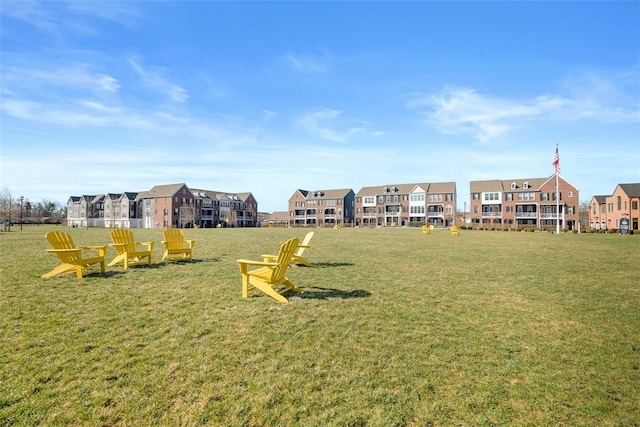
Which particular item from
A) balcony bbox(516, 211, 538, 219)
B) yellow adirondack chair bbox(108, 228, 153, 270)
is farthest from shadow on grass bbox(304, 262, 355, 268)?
balcony bbox(516, 211, 538, 219)

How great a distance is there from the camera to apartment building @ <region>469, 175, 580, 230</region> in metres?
62.6

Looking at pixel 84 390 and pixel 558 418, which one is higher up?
pixel 84 390

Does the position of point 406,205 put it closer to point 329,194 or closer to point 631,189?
point 329,194

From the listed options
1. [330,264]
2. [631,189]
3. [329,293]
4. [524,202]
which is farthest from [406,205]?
[329,293]

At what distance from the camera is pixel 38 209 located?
106 metres

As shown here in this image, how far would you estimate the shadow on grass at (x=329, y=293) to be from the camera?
24.6 ft

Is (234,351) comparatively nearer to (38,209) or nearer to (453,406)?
(453,406)

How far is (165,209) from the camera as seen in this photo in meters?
78.4

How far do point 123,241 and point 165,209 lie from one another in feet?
241

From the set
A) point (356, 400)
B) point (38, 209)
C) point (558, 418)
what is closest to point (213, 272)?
point (356, 400)

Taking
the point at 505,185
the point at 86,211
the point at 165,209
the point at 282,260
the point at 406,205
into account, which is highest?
the point at 505,185

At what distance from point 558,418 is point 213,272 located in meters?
8.94

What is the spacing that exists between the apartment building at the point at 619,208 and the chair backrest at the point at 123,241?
55854 millimetres

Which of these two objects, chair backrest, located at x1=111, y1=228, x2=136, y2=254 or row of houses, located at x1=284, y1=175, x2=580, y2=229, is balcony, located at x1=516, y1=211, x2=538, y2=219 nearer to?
row of houses, located at x1=284, y1=175, x2=580, y2=229
